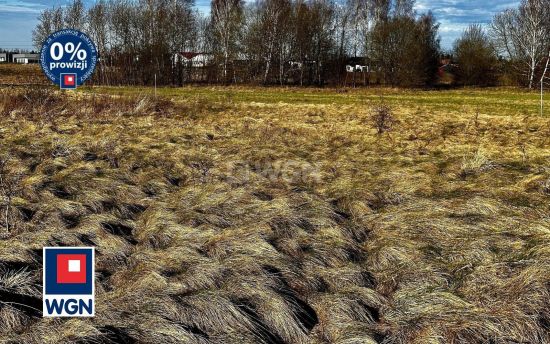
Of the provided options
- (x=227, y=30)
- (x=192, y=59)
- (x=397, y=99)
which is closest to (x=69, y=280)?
(x=397, y=99)

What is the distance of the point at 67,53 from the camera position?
14828 millimetres

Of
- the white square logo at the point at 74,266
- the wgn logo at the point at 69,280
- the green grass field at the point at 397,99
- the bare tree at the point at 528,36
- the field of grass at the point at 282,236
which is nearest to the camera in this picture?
the wgn logo at the point at 69,280

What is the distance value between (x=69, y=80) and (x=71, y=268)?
511 inches

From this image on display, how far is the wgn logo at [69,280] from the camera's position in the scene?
11.3ft

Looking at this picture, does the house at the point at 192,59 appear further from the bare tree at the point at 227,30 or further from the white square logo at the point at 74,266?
the white square logo at the point at 74,266

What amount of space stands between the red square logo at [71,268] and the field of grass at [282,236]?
456 millimetres

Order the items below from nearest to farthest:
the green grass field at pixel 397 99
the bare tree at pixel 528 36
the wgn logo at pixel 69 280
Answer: the wgn logo at pixel 69 280 → the green grass field at pixel 397 99 → the bare tree at pixel 528 36

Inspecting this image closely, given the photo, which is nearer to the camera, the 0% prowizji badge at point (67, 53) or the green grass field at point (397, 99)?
the 0% prowizji badge at point (67, 53)

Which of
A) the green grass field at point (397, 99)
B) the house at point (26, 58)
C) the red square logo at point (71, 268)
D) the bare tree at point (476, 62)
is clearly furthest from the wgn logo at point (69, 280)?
the house at point (26, 58)

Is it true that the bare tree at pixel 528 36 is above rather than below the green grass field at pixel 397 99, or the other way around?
above

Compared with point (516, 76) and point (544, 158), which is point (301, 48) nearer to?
point (516, 76)

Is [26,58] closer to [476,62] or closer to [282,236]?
[476,62]

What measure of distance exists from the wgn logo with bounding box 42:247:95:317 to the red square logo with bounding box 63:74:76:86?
12.6 meters

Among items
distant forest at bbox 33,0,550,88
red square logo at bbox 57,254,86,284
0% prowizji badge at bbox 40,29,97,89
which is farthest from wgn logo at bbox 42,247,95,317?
distant forest at bbox 33,0,550,88
